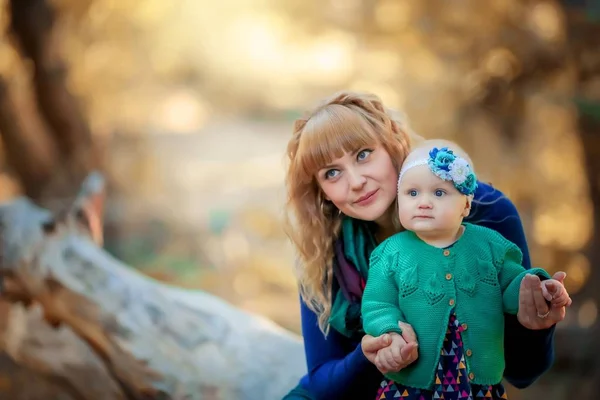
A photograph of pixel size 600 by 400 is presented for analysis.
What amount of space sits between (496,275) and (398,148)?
0.36 metres

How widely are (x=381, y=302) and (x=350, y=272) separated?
0.85ft

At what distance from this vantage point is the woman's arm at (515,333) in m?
Result: 1.46

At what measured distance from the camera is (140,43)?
3982 millimetres

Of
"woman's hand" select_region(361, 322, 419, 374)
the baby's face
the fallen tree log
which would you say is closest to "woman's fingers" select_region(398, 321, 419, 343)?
"woman's hand" select_region(361, 322, 419, 374)

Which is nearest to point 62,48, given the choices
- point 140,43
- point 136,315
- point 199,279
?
point 140,43

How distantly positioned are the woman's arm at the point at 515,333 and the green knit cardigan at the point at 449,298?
0.13m

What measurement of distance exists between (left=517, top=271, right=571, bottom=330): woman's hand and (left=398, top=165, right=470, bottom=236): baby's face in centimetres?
16

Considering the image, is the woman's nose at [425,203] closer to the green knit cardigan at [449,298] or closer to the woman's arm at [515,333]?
the green knit cardigan at [449,298]

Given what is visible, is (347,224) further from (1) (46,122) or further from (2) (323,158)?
(1) (46,122)

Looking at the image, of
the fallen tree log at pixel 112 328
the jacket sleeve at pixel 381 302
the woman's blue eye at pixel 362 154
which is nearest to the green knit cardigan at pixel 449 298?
the jacket sleeve at pixel 381 302

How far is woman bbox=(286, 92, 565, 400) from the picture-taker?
148cm

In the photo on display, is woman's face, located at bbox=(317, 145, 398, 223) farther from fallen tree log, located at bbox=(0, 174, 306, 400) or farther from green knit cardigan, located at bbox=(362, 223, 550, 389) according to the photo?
fallen tree log, located at bbox=(0, 174, 306, 400)

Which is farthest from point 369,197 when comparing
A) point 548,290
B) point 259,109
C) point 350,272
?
point 259,109

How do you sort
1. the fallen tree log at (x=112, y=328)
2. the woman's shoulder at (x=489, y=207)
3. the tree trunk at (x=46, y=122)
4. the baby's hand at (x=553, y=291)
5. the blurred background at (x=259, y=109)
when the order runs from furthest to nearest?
the tree trunk at (x=46, y=122), the blurred background at (x=259, y=109), the fallen tree log at (x=112, y=328), the woman's shoulder at (x=489, y=207), the baby's hand at (x=553, y=291)
